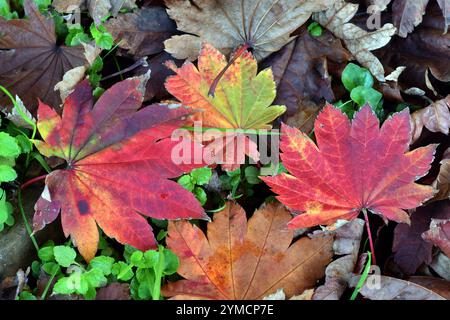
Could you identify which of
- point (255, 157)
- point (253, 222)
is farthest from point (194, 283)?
point (255, 157)

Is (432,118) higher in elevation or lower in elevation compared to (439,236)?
higher

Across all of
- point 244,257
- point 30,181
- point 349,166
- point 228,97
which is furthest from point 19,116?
point 349,166

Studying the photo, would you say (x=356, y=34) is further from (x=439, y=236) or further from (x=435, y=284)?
(x=435, y=284)

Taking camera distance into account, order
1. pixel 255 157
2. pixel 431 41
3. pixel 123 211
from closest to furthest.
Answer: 1. pixel 123 211
2. pixel 255 157
3. pixel 431 41
